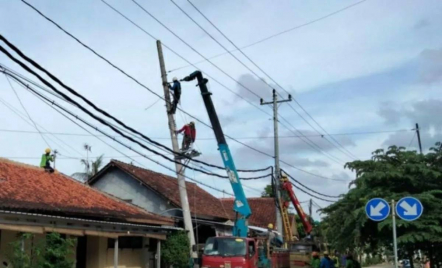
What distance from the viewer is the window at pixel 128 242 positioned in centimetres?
2138

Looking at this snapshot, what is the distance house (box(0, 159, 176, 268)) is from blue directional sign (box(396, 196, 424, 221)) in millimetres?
9726

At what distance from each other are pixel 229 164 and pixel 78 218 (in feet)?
20.4

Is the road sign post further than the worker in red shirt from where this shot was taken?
No

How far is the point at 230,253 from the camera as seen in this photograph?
18.5 metres

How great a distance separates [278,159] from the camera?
3105 cm

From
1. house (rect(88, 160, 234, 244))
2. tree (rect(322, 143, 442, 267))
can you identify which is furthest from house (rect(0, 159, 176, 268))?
tree (rect(322, 143, 442, 267))

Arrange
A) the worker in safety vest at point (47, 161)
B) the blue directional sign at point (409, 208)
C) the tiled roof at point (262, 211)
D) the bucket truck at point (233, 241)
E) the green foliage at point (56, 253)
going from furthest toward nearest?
the tiled roof at point (262, 211), the worker in safety vest at point (47, 161), the bucket truck at point (233, 241), the green foliage at point (56, 253), the blue directional sign at point (409, 208)

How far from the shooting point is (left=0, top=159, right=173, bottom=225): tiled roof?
54.7 ft

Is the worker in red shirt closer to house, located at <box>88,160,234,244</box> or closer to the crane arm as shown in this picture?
house, located at <box>88,160,234,244</box>

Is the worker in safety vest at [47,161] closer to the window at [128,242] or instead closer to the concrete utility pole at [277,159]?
the window at [128,242]

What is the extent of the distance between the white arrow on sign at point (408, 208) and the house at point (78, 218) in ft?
32.1

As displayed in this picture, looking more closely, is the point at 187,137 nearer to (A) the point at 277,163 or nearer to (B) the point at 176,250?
(B) the point at 176,250

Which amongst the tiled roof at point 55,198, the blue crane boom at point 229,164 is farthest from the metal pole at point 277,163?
the blue crane boom at point 229,164

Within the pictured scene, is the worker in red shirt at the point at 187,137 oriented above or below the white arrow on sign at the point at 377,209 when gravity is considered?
above
